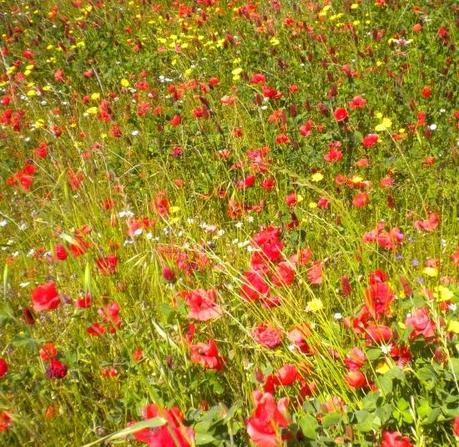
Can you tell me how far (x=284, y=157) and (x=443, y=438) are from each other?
1.95 meters

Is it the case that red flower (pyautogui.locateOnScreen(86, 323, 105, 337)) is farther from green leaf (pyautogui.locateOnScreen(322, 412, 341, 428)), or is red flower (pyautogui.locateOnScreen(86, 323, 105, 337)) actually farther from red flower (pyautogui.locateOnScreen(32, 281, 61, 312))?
green leaf (pyautogui.locateOnScreen(322, 412, 341, 428))

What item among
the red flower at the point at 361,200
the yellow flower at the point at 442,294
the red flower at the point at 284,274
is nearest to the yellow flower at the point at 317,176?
the red flower at the point at 361,200

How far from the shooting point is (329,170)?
119 inches

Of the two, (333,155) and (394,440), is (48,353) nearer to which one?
(394,440)

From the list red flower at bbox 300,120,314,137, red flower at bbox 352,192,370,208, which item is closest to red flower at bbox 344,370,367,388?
red flower at bbox 352,192,370,208

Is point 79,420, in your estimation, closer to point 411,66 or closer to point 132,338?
point 132,338

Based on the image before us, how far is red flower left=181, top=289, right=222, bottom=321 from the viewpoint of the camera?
164cm

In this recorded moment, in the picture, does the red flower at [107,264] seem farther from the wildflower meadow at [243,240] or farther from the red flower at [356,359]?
the red flower at [356,359]

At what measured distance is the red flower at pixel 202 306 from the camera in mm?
1645

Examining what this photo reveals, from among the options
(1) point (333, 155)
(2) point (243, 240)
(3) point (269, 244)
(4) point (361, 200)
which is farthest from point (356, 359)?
(1) point (333, 155)

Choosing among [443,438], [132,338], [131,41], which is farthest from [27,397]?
[131,41]

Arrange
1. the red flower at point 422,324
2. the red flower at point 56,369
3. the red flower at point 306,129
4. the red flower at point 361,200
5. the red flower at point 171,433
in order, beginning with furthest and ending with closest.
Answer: the red flower at point 306,129
the red flower at point 361,200
the red flower at point 56,369
the red flower at point 422,324
the red flower at point 171,433

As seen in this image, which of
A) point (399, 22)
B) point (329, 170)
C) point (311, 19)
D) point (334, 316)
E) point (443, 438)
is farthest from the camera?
point (311, 19)

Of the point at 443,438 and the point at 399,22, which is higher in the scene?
the point at 399,22
